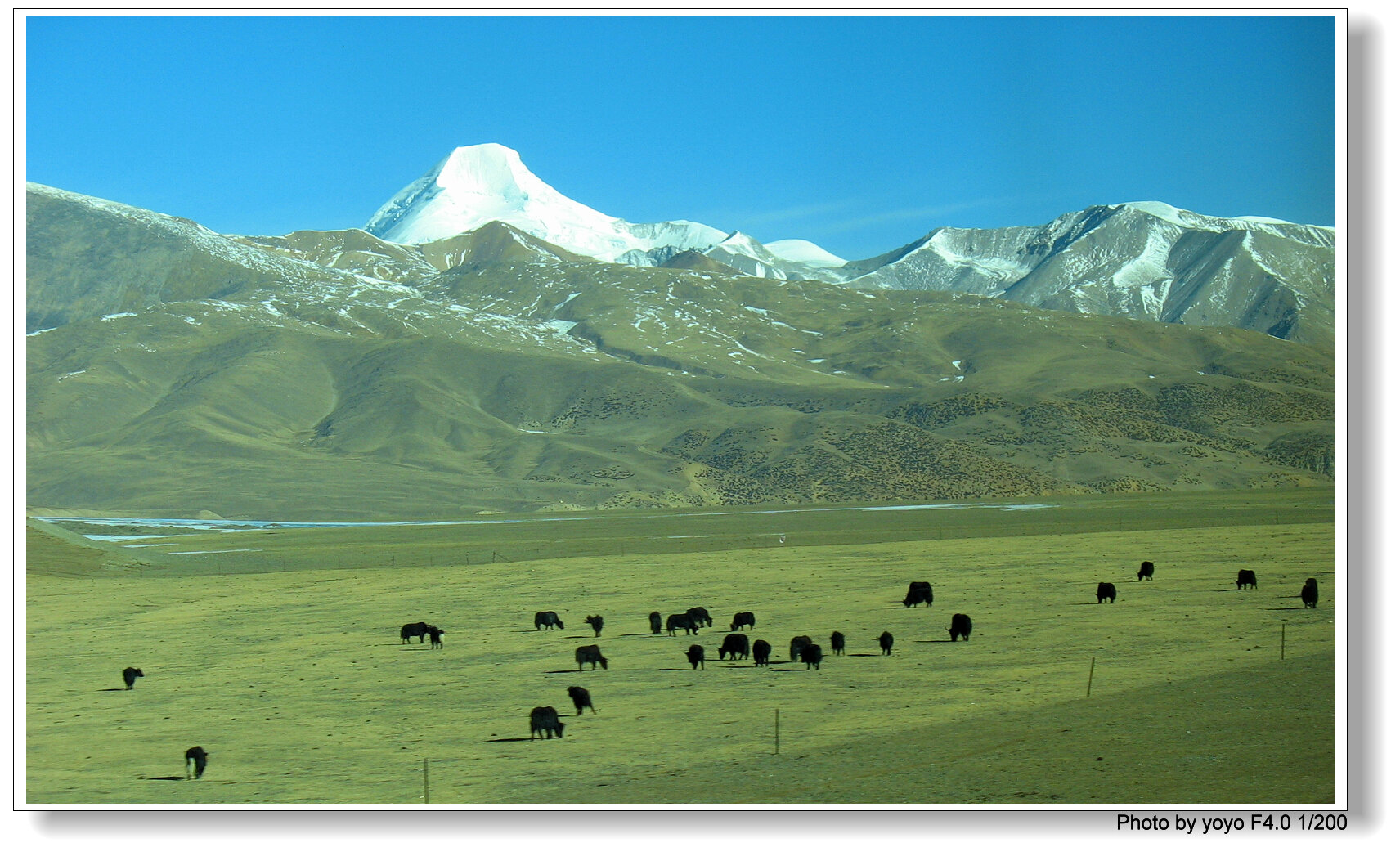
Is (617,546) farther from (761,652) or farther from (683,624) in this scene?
(761,652)

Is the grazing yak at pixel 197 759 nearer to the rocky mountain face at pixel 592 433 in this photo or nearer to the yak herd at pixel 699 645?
the yak herd at pixel 699 645

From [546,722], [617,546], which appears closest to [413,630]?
[546,722]

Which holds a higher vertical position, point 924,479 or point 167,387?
point 167,387

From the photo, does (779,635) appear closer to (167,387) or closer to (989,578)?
(989,578)

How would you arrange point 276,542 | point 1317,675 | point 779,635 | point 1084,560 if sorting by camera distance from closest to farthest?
point 1317,675, point 779,635, point 1084,560, point 276,542

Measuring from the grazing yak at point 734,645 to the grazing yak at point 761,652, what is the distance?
2.95 ft

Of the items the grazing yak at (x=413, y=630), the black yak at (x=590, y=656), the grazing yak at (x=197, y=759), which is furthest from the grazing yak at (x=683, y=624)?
the grazing yak at (x=197, y=759)

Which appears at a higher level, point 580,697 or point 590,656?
point 590,656

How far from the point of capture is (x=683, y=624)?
32.8m

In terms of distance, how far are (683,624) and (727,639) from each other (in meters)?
4.13
